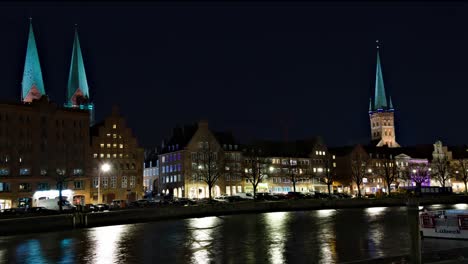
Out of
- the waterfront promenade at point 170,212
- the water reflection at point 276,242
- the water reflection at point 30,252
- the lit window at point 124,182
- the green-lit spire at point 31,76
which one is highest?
the green-lit spire at point 31,76

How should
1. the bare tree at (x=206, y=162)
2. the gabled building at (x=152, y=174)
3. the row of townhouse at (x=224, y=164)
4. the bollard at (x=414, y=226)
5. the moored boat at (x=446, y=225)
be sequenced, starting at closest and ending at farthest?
the bollard at (x=414, y=226), the moored boat at (x=446, y=225), the bare tree at (x=206, y=162), the row of townhouse at (x=224, y=164), the gabled building at (x=152, y=174)

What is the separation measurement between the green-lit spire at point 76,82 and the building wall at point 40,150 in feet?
137

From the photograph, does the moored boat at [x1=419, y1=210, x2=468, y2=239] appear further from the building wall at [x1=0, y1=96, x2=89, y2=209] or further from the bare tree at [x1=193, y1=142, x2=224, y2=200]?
the bare tree at [x1=193, y1=142, x2=224, y2=200]

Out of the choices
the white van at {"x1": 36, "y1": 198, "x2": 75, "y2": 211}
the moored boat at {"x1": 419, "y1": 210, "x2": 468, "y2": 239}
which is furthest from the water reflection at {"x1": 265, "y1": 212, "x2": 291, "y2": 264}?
the white van at {"x1": 36, "y1": 198, "x2": 75, "y2": 211}

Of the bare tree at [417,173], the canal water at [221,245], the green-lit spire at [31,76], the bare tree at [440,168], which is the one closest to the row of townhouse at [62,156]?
the green-lit spire at [31,76]

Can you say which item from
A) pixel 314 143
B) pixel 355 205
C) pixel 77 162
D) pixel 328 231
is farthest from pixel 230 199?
pixel 314 143

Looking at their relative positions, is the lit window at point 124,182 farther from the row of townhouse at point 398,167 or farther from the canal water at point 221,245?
the canal water at point 221,245

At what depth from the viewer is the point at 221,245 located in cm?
3612

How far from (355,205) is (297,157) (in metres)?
56.0

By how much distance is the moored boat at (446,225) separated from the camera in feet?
122

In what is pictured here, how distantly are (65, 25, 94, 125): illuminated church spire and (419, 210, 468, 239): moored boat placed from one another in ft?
409

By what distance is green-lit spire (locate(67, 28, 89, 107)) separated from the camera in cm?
14975

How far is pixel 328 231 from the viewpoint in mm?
45719

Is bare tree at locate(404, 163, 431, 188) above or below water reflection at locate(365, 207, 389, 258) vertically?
above
